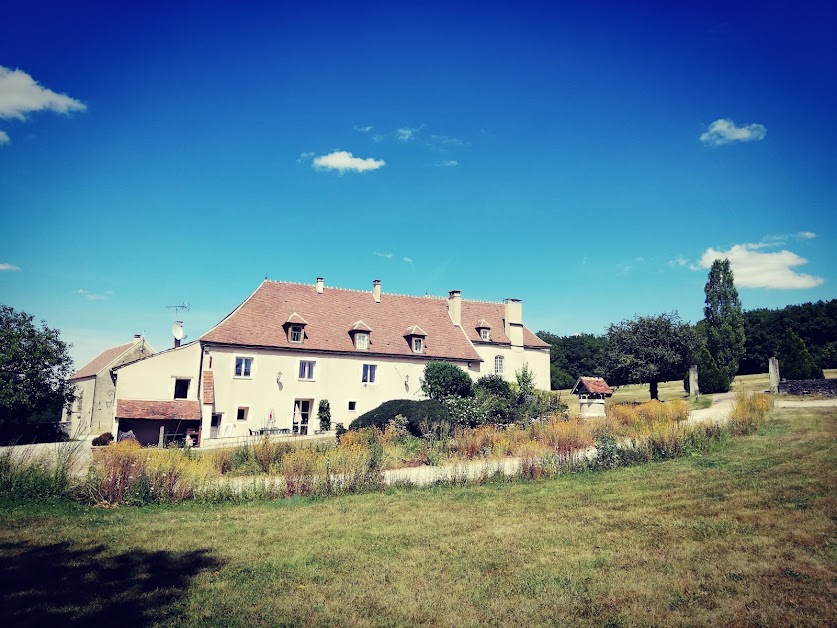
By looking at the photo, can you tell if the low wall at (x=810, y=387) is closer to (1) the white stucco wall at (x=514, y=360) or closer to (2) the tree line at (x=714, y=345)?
(2) the tree line at (x=714, y=345)

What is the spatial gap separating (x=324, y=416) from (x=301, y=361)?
3.81m

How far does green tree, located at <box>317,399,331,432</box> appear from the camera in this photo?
3256 centimetres

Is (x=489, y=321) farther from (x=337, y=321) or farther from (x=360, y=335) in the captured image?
(x=337, y=321)

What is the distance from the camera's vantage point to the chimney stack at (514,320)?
43.6 metres

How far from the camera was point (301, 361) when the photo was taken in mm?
33406

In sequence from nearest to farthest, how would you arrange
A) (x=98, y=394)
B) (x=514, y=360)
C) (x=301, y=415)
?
(x=301, y=415), (x=98, y=394), (x=514, y=360)

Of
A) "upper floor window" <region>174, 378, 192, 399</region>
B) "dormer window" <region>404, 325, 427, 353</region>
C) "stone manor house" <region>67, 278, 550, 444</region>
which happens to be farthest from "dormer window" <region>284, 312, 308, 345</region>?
"dormer window" <region>404, 325, 427, 353</region>

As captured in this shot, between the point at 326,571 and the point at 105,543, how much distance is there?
3680mm

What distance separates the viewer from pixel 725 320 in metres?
54.2

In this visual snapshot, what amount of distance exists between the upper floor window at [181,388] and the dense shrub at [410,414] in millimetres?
11896

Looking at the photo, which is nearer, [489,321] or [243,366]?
[243,366]

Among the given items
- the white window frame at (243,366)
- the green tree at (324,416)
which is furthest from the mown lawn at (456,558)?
the green tree at (324,416)

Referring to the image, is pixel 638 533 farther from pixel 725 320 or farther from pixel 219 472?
pixel 725 320

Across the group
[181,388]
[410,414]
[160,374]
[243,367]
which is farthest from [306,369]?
[410,414]
